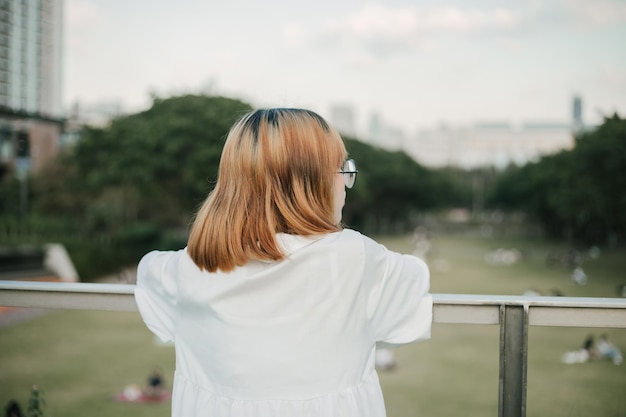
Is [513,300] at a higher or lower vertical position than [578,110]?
lower

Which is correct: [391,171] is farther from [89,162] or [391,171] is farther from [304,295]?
[304,295]

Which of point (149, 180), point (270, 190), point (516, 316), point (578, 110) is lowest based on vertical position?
point (516, 316)

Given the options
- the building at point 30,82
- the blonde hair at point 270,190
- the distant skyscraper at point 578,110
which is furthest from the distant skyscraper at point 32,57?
the blonde hair at point 270,190

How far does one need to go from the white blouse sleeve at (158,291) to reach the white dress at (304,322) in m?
0.07

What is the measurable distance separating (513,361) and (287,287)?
2.25ft

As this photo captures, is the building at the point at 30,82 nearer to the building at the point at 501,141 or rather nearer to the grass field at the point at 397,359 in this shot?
the grass field at the point at 397,359

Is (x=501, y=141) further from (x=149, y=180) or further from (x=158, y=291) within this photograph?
(x=158, y=291)

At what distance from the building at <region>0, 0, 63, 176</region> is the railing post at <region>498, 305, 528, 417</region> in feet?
109

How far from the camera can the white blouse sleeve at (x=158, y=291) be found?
5.07 ft

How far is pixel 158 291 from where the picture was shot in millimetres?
1578

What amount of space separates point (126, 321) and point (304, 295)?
775 inches

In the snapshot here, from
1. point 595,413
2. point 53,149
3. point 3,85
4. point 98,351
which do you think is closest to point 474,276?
point 98,351

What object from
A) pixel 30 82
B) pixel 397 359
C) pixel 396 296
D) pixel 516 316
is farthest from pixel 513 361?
pixel 30 82

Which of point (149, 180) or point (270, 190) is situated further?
point (149, 180)
